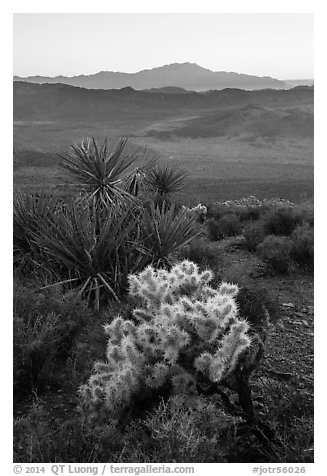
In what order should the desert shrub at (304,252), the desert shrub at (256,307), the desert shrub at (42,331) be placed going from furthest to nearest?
the desert shrub at (304,252) → the desert shrub at (256,307) → the desert shrub at (42,331)

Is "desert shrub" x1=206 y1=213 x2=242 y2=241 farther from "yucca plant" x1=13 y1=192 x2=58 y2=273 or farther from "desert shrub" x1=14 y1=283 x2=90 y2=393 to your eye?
"desert shrub" x1=14 y1=283 x2=90 y2=393

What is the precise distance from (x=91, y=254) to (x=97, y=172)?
2.14 metres

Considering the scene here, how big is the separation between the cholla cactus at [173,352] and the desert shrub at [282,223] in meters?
6.56

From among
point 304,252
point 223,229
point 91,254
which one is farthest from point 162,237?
point 223,229

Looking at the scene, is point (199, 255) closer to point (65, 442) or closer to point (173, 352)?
point (173, 352)

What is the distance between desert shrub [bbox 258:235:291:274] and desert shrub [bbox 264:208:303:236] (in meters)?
1.73

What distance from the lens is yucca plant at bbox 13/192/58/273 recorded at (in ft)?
21.6

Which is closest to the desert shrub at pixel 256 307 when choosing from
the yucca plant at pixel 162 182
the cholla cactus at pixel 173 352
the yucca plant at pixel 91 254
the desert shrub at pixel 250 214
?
the yucca plant at pixel 91 254

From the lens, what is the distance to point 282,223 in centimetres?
1039

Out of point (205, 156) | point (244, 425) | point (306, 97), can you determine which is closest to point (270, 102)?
point (306, 97)

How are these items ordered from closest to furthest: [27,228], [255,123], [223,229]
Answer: [27,228] < [223,229] < [255,123]

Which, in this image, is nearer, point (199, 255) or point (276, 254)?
point (199, 255)

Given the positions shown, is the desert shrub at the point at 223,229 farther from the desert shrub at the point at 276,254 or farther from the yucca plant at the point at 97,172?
the yucca plant at the point at 97,172

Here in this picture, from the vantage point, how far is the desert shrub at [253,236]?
29.7 ft
